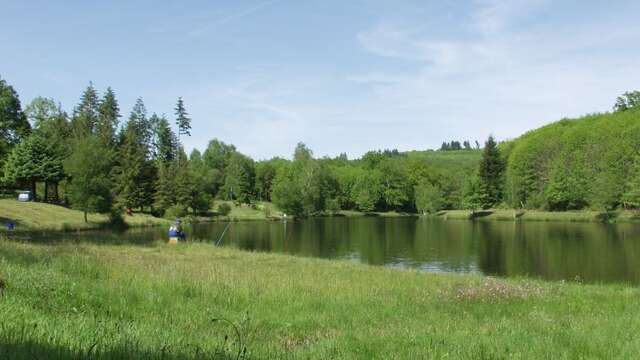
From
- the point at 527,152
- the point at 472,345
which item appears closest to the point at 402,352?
the point at 472,345

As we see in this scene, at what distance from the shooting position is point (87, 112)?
98.0 meters

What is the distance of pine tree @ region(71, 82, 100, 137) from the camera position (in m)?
91.5

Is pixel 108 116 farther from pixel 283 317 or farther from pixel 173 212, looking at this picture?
pixel 283 317

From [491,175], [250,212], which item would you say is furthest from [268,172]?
[491,175]

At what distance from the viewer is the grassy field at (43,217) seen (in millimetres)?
49319

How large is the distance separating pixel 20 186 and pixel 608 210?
97.6 metres

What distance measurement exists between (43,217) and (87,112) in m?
48.5

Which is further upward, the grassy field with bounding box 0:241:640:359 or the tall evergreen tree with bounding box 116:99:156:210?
the tall evergreen tree with bounding box 116:99:156:210

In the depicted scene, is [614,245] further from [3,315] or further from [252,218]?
[252,218]

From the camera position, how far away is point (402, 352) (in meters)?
7.48

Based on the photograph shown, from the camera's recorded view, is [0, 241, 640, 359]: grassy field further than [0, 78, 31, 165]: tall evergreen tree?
No

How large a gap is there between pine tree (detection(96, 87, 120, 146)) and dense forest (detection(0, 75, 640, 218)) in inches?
11.4

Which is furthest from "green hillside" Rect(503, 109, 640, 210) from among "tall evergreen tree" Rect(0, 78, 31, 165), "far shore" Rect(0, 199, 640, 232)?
"tall evergreen tree" Rect(0, 78, 31, 165)

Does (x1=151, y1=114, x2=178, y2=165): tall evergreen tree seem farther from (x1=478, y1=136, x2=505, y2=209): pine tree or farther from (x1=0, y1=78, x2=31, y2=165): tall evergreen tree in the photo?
(x1=478, y1=136, x2=505, y2=209): pine tree
